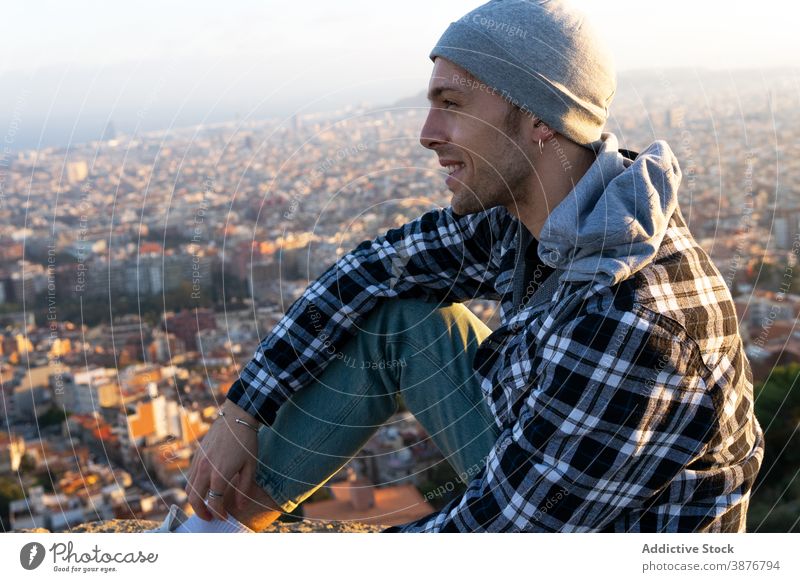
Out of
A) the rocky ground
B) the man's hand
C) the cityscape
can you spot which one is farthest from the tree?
the man's hand

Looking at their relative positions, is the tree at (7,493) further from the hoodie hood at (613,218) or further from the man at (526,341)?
the hoodie hood at (613,218)

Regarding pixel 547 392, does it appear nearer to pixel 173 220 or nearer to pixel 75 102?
pixel 75 102

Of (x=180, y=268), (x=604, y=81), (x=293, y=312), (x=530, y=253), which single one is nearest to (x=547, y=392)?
(x=530, y=253)

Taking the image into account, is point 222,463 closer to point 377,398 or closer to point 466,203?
point 377,398

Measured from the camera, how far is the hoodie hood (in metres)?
1.34

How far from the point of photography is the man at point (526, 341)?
1311mm

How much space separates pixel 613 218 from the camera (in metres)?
1.36

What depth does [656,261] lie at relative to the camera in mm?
1383

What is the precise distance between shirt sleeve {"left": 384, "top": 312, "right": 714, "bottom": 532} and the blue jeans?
Result: 0.37 meters

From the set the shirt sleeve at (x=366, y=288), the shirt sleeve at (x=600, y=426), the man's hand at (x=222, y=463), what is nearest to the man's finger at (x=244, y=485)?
the man's hand at (x=222, y=463)

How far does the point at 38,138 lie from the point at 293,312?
2.44ft

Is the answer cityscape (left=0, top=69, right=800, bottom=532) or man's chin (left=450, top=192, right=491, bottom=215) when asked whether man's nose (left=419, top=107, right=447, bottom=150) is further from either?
cityscape (left=0, top=69, right=800, bottom=532)

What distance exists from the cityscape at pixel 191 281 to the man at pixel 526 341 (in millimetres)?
270

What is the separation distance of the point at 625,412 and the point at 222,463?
89cm
